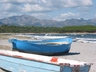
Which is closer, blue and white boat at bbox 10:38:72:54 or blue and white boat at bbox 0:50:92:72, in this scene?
blue and white boat at bbox 0:50:92:72

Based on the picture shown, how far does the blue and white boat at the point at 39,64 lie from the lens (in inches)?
325

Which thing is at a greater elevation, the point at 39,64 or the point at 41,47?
the point at 39,64

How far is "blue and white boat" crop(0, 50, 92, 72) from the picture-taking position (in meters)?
8.26

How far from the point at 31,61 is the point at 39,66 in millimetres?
470

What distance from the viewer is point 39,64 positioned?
894 cm

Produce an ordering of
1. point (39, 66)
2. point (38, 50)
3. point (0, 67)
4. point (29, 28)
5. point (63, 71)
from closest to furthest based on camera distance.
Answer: point (63, 71) < point (39, 66) < point (0, 67) < point (38, 50) < point (29, 28)

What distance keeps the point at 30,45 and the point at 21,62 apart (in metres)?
8.08

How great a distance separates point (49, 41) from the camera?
20.8 meters

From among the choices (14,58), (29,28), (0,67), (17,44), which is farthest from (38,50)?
(29,28)

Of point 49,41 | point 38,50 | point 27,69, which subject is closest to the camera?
point 27,69

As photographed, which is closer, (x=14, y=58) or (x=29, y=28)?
(x=14, y=58)

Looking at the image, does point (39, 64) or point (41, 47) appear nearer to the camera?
point (39, 64)

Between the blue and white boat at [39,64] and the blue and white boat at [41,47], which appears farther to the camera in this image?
the blue and white boat at [41,47]

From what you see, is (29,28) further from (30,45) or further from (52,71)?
(52,71)
